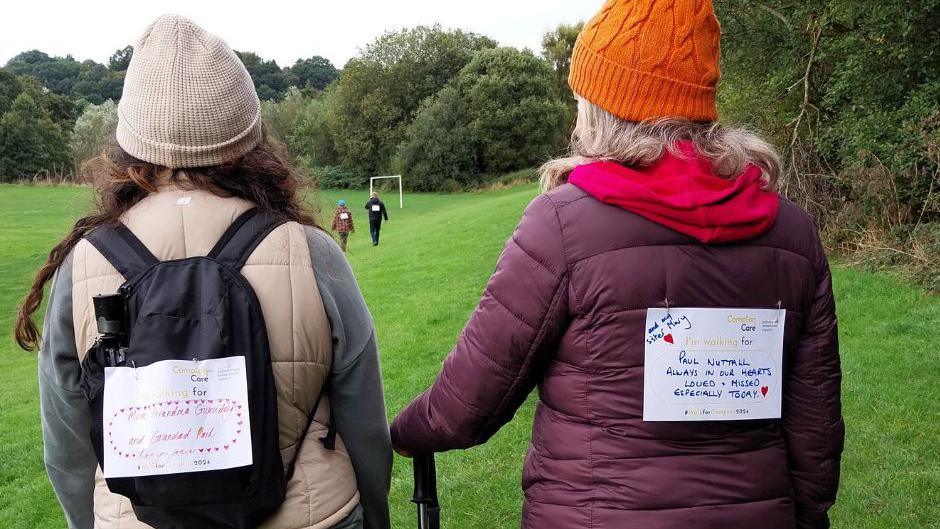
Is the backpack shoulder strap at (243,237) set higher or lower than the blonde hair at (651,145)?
lower

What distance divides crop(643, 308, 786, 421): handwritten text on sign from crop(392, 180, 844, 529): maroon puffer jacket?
0.02 metres

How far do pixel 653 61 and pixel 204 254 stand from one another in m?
1.07

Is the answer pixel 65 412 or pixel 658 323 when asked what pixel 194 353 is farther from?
pixel 658 323

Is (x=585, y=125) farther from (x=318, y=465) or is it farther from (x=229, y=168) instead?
(x=318, y=465)

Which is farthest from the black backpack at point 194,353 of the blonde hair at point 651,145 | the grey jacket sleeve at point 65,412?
the blonde hair at point 651,145

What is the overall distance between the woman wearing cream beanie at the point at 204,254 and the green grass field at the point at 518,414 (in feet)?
1.02

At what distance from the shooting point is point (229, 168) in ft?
6.22


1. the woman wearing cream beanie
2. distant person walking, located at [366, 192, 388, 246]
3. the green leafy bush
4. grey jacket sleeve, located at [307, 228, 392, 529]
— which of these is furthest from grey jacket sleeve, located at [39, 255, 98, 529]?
the green leafy bush

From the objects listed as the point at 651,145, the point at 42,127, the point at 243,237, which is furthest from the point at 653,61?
the point at 42,127

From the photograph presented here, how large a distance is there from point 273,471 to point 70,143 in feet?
230

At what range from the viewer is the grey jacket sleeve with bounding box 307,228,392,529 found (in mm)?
1892

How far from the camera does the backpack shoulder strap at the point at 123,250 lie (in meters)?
1.74

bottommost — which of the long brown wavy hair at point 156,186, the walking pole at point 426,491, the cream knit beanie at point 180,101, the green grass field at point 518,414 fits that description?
the green grass field at point 518,414

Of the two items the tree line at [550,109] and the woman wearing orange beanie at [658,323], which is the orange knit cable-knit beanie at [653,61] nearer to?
the woman wearing orange beanie at [658,323]
